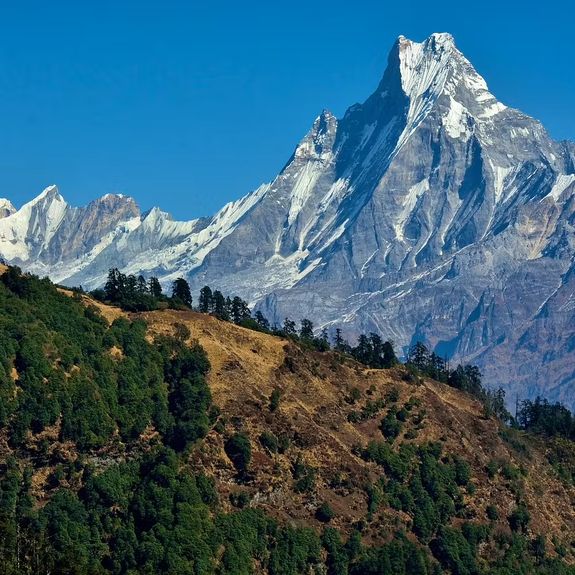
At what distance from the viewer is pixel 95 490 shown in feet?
586

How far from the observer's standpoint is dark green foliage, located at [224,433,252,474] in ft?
628

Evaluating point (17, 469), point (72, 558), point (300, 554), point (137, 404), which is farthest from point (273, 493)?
point (72, 558)

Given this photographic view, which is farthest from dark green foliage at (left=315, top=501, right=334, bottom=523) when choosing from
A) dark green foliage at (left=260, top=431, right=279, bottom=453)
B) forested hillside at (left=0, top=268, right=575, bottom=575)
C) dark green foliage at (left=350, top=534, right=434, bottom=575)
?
dark green foliage at (left=260, top=431, right=279, bottom=453)

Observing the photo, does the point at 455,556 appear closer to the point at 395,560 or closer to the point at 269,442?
the point at 395,560

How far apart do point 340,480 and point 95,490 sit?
3668 cm

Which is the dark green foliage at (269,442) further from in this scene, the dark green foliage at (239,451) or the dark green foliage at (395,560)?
the dark green foliage at (395,560)

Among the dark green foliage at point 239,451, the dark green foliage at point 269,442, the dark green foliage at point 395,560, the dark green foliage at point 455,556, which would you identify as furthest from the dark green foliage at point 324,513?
the dark green foliage at point 455,556

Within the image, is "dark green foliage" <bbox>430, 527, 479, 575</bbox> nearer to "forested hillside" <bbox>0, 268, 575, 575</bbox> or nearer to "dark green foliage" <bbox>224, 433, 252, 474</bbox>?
"forested hillside" <bbox>0, 268, 575, 575</bbox>

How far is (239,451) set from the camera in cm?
19250

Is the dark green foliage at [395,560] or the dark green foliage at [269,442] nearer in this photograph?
A: the dark green foliage at [395,560]

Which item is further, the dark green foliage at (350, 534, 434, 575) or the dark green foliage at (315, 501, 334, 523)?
the dark green foliage at (315, 501, 334, 523)

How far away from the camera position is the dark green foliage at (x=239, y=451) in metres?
191

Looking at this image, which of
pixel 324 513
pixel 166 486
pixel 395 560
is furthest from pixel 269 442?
pixel 395 560

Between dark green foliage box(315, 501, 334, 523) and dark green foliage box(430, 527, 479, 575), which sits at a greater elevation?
dark green foliage box(430, 527, 479, 575)
